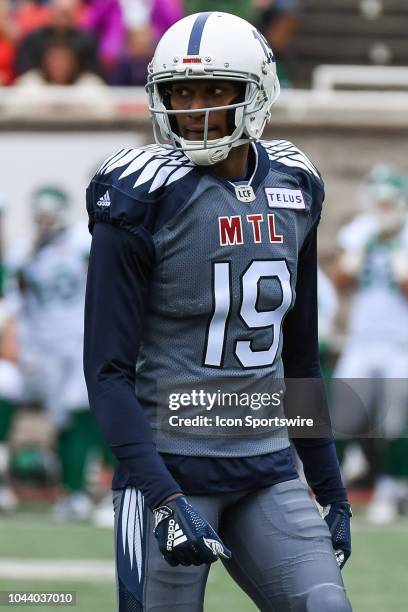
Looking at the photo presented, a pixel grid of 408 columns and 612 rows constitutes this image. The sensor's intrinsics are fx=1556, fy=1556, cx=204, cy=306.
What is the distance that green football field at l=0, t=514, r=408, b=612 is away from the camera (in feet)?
19.1

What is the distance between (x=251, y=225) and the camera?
3064 mm

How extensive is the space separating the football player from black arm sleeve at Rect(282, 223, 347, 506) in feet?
0.35

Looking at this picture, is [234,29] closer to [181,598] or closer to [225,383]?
[225,383]

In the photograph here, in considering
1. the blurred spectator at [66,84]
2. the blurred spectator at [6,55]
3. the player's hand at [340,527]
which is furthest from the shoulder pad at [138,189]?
the blurred spectator at [6,55]

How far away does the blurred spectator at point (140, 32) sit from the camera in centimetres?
1064

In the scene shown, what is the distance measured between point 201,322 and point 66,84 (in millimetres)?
7453

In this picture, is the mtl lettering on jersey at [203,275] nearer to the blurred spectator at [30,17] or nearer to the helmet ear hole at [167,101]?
the helmet ear hole at [167,101]

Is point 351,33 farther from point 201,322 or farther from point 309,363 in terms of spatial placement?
point 201,322

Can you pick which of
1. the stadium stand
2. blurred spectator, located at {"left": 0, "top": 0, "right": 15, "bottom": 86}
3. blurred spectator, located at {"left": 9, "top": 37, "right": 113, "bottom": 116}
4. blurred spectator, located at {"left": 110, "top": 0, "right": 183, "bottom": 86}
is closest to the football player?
blurred spectator, located at {"left": 9, "top": 37, "right": 113, "bottom": 116}

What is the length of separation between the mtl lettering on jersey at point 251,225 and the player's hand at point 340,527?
600 mm

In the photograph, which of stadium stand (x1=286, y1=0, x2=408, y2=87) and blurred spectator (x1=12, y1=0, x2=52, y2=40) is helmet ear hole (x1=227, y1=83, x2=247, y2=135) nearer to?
blurred spectator (x1=12, y1=0, x2=52, y2=40)

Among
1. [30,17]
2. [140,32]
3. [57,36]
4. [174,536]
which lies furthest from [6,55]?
[174,536]

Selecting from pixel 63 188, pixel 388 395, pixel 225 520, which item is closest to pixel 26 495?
pixel 63 188

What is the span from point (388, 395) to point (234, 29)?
181 inches
